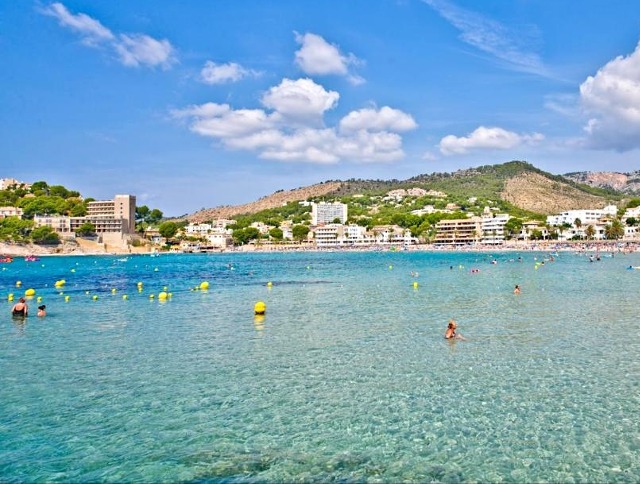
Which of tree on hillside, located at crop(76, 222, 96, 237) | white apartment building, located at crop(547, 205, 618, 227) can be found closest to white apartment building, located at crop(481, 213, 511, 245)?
white apartment building, located at crop(547, 205, 618, 227)

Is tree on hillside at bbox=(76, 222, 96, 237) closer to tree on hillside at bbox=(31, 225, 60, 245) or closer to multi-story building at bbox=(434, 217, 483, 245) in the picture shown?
tree on hillside at bbox=(31, 225, 60, 245)

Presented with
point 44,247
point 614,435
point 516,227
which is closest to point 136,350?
point 614,435

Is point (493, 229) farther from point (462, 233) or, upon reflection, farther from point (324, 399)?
point (324, 399)

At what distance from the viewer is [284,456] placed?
1099 centimetres

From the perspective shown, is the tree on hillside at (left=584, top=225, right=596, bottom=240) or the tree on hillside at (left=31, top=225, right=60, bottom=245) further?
the tree on hillside at (left=584, top=225, right=596, bottom=240)

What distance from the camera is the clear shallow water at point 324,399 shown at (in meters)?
10.6

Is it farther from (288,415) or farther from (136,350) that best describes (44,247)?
(288,415)

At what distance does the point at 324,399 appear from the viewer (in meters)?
14.6

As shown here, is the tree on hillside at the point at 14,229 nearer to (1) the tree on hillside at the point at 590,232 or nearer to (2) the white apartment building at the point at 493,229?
(2) the white apartment building at the point at 493,229

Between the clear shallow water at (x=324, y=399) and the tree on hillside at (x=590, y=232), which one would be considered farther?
the tree on hillside at (x=590, y=232)

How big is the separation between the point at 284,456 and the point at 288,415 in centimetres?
235

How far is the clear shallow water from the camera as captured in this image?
34.9 ft

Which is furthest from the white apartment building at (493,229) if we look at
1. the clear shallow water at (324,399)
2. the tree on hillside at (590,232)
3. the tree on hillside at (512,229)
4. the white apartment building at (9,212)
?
the clear shallow water at (324,399)

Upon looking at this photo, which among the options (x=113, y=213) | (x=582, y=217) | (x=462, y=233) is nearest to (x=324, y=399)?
(x=462, y=233)
